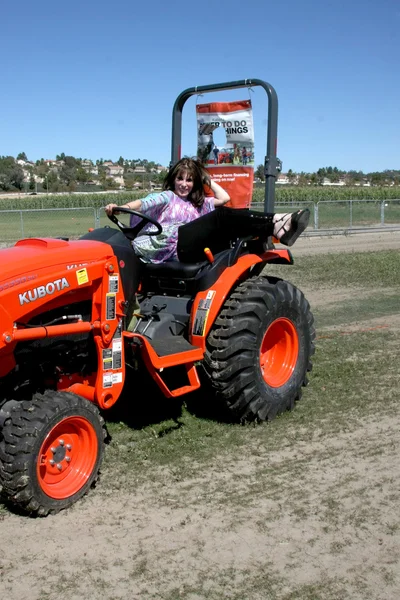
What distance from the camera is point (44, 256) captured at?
12.8 ft

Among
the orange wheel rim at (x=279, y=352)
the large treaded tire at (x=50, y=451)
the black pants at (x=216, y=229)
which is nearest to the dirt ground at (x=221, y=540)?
the large treaded tire at (x=50, y=451)

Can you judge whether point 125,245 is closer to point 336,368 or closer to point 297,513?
point 297,513

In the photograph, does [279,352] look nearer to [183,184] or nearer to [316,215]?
[183,184]

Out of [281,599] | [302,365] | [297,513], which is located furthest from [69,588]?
[302,365]

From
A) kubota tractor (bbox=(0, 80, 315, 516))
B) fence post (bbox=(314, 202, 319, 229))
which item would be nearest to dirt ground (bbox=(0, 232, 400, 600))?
kubota tractor (bbox=(0, 80, 315, 516))

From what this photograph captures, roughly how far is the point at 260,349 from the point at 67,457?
1690mm

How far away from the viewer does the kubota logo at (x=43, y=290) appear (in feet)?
12.1

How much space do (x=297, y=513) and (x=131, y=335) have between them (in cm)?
145

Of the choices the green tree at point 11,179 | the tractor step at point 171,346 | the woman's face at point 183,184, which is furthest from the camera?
the green tree at point 11,179

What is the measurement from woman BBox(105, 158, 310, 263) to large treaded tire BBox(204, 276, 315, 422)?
394mm

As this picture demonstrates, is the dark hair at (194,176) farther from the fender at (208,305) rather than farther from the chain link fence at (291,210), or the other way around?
the chain link fence at (291,210)

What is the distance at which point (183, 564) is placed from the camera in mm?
3209

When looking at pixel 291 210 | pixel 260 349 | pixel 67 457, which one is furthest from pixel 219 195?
pixel 291 210

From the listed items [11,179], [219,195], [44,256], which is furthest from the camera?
[11,179]
